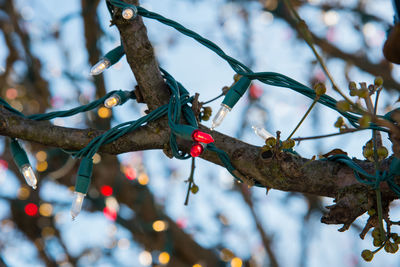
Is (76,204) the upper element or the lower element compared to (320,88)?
lower

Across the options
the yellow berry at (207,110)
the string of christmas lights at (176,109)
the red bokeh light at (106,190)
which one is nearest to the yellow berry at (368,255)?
the string of christmas lights at (176,109)

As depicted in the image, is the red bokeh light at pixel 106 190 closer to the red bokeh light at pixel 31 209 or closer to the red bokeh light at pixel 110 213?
the red bokeh light at pixel 110 213

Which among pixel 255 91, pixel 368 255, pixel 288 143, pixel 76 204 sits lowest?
pixel 76 204

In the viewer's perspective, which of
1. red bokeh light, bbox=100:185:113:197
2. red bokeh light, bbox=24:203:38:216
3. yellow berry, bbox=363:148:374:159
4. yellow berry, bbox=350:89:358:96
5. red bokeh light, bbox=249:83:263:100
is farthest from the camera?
red bokeh light, bbox=249:83:263:100

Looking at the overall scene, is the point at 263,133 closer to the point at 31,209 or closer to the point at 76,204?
Answer: the point at 76,204

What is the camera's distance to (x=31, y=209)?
218 cm

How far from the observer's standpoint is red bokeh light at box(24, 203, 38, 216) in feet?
7.11

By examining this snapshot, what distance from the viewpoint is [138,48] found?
854mm

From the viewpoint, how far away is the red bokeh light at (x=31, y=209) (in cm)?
217

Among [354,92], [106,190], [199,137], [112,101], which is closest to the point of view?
[354,92]

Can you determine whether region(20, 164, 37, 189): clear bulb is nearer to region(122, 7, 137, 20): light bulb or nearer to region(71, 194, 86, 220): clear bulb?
region(71, 194, 86, 220): clear bulb

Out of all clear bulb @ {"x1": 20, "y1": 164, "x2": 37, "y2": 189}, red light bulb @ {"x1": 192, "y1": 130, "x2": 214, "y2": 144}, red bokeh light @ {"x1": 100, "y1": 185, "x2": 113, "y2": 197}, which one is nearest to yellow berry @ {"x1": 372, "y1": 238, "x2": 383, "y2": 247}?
red light bulb @ {"x1": 192, "y1": 130, "x2": 214, "y2": 144}

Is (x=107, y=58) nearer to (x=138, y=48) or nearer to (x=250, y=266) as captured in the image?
(x=138, y=48)

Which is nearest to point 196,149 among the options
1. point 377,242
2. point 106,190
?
point 377,242
